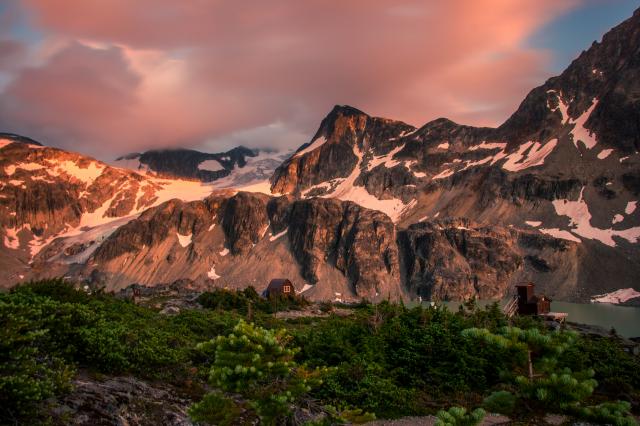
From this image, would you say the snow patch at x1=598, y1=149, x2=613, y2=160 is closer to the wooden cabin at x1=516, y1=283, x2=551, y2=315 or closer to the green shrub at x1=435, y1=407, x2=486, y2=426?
the wooden cabin at x1=516, y1=283, x2=551, y2=315

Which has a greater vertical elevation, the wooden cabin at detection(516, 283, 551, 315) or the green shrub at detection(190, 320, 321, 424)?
the green shrub at detection(190, 320, 321, 424)

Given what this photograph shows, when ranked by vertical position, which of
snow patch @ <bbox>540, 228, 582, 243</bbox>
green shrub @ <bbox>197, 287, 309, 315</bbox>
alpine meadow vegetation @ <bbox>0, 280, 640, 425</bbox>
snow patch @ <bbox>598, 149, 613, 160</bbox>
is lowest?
green shrub @ <bbox>197, 287, 309, 315</bbox>

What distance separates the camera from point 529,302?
66.2m

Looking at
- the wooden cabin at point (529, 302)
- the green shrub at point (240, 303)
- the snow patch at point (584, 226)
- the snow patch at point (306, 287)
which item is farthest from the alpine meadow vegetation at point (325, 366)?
the snow patch at point (584, 226)

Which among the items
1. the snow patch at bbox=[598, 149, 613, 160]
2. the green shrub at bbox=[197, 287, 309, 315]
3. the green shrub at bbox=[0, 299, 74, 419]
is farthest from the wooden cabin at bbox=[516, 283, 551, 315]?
the snow patch at bbox=[598, 149, 613, 160]

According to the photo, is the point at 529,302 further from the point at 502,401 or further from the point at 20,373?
the point at 20,373

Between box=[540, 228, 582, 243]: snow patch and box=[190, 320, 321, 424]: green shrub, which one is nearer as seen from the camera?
box=[190, 320, 321, 424]: green shrub

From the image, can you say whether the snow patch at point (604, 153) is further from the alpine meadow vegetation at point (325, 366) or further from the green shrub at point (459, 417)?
the green shrub at point (459, 417)

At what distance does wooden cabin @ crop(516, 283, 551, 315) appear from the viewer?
214ft

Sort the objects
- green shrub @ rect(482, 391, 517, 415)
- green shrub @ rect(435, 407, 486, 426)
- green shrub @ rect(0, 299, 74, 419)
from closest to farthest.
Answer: green shrub @ rect(435, 407, 486, 426)
green shrub @ rect(482, 391, 517, 415)
green shrub @ rect(0, 299, 74, 419)

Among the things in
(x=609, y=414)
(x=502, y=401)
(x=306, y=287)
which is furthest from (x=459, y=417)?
(x=306, y=287)

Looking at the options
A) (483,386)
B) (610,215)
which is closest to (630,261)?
(610,215)

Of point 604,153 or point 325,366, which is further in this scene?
point 604,153

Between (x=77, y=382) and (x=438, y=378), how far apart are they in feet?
57.5
